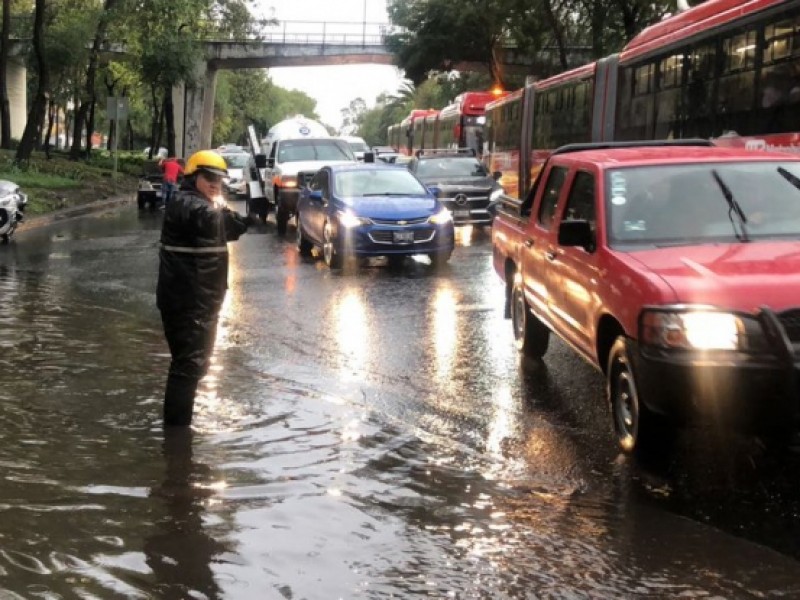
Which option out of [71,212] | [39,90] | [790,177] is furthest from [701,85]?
[39,90]

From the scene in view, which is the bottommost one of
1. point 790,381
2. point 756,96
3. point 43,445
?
point 43,445

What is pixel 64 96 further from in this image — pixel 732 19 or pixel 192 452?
pixel 192 452

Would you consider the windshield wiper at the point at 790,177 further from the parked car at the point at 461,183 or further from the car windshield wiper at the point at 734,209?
the parked car at the point at 461,183

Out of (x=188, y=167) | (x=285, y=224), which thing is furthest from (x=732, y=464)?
(x=285, y=224)

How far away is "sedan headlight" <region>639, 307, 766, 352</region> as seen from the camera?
15.9 ft

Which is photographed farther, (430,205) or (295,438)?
(430,205)

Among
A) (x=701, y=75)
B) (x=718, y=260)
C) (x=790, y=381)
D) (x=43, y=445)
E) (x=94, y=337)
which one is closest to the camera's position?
(x=790, y=381)

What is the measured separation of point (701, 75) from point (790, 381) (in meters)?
10.1

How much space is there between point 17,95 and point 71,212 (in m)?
40.3

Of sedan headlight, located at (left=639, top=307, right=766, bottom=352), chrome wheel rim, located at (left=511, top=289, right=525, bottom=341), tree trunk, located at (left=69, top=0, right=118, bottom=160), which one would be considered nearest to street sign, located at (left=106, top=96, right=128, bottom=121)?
tree trunk, located at (left=69, top=0, right=118, bottom=160)

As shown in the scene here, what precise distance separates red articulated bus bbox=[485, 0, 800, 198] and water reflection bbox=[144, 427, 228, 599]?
8368 mm

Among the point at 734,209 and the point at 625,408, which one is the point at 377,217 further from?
the point at 625,408

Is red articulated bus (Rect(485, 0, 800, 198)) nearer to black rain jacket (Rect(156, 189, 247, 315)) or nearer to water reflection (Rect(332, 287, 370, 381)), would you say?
water reflection (Rect(332, 287, 370, 381))

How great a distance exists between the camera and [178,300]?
19.5 feet
